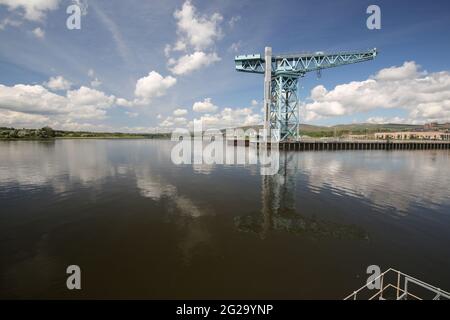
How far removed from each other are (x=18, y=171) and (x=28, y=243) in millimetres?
21537

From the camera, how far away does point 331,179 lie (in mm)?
22047

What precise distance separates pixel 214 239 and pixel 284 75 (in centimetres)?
5107

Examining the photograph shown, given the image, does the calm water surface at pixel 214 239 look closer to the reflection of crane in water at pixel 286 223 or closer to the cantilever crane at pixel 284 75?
the reflection of crane in water at pixel 286 223

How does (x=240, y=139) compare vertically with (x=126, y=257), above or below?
above

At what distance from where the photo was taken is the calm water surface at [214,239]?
6.44 metres

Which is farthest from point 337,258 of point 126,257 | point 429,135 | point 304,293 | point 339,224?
point 429,135

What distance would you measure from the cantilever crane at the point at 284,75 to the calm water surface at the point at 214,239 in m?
38.8

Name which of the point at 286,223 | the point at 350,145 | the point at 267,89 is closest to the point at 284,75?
the point at 267,89

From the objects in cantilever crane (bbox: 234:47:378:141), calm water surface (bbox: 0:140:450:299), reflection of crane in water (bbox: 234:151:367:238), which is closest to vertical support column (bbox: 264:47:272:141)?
cantilever crane (bbox: 234:47:378:141)

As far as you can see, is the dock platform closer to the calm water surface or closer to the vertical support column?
the vertical support column

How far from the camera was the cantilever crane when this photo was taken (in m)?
49.4

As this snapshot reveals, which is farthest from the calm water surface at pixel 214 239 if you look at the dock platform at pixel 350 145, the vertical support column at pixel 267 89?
the dock platform at pixel 350 145

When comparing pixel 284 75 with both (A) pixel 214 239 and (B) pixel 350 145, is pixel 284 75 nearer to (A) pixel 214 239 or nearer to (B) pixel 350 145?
(B) pixel 350 145
